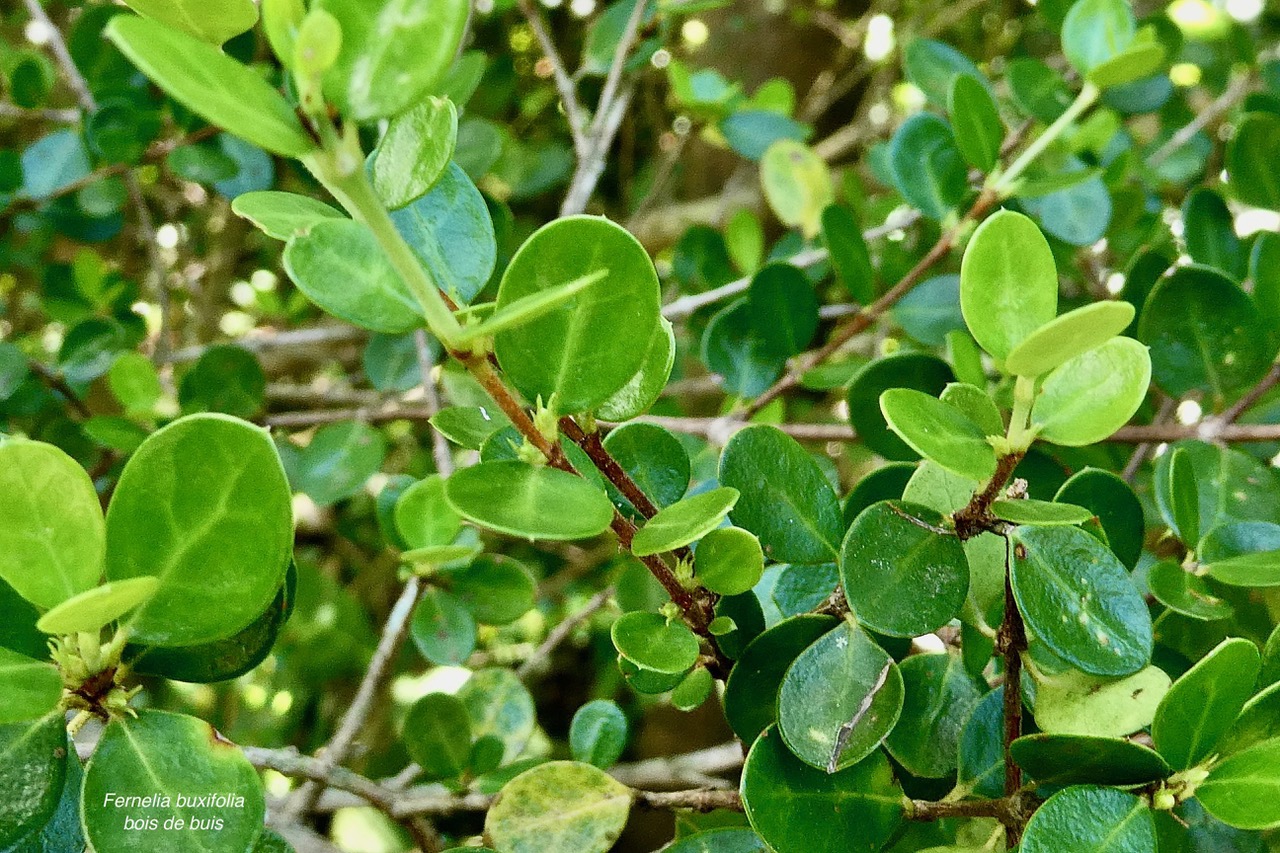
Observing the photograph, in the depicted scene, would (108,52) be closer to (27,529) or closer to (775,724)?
(27,529)

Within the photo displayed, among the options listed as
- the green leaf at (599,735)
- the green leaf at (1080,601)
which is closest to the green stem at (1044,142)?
the green leaf at (1080,601)

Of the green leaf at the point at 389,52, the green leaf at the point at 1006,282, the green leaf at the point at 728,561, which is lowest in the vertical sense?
the green leaf at the point at 728,561

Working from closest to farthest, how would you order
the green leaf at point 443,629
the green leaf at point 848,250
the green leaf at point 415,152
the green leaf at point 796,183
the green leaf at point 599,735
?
the green leaf at point 415,152
the green leaf at point 599,735
the green leaf at point 443,629
the green leaf at point 848,250
the green leaf at point 796,183

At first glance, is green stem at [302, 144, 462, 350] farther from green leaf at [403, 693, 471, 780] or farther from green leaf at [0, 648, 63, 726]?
green leaf at [403, 693, 471, 780]

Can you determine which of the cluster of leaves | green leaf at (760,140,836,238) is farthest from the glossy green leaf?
green leaf at (760,140,836,238)

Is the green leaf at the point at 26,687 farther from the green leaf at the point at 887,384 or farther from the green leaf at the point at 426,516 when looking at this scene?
the green leaf at the point at 887,384
